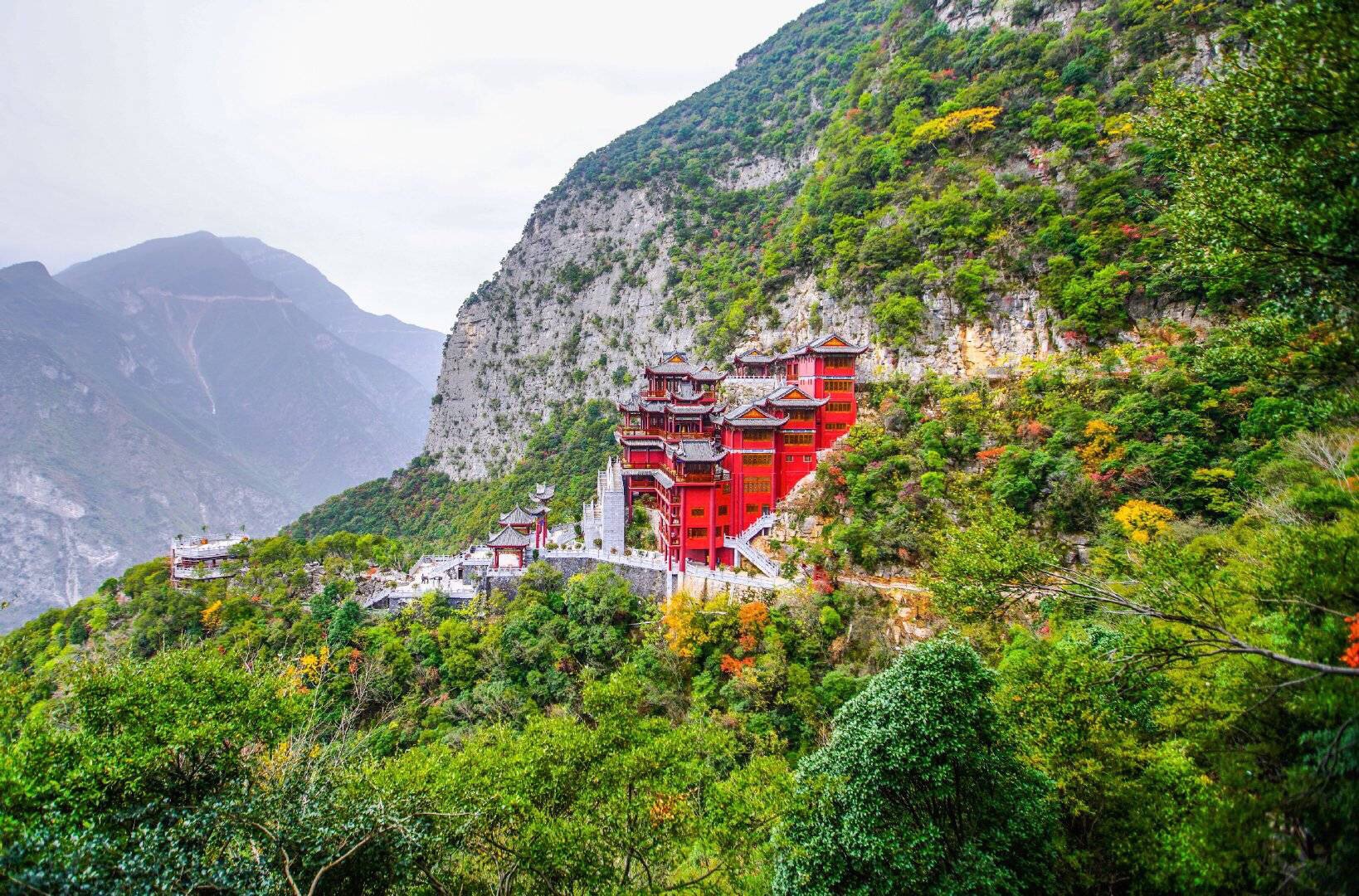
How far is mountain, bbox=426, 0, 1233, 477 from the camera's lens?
23.5 meters

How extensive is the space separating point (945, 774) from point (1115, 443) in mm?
13844

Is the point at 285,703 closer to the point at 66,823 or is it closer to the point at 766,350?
the point at 66,823

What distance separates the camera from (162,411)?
98875 mm

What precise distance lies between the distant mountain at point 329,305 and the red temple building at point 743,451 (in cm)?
16541

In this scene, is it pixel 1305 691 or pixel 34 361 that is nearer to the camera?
pixel 1305 691

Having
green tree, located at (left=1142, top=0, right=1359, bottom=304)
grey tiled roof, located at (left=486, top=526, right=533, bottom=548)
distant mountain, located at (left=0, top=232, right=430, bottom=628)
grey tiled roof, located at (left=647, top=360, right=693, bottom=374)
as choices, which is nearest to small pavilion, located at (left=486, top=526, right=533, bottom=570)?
grey tiled roof, located at (left=486, top=526, right=533, bottom=548)

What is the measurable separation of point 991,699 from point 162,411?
5132 inches

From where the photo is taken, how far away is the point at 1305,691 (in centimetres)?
470

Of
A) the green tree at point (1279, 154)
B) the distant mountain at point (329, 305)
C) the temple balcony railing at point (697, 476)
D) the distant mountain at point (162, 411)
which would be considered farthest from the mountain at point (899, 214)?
the distant mountain at point (329, 305)

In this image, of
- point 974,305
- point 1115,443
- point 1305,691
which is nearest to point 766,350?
point 974,305

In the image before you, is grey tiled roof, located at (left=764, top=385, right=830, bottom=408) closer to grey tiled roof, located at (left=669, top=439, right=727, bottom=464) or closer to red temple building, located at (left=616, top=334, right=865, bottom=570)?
red temple building, located at (left=616, top=334, right=865, bottom=570)

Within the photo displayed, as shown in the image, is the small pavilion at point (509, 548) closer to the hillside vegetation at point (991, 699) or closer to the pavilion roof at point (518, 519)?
the pavilion roof at point (518, 519)

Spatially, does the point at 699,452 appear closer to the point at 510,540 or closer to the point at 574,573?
the point at 574,573

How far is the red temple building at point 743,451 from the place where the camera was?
22.5 meters
